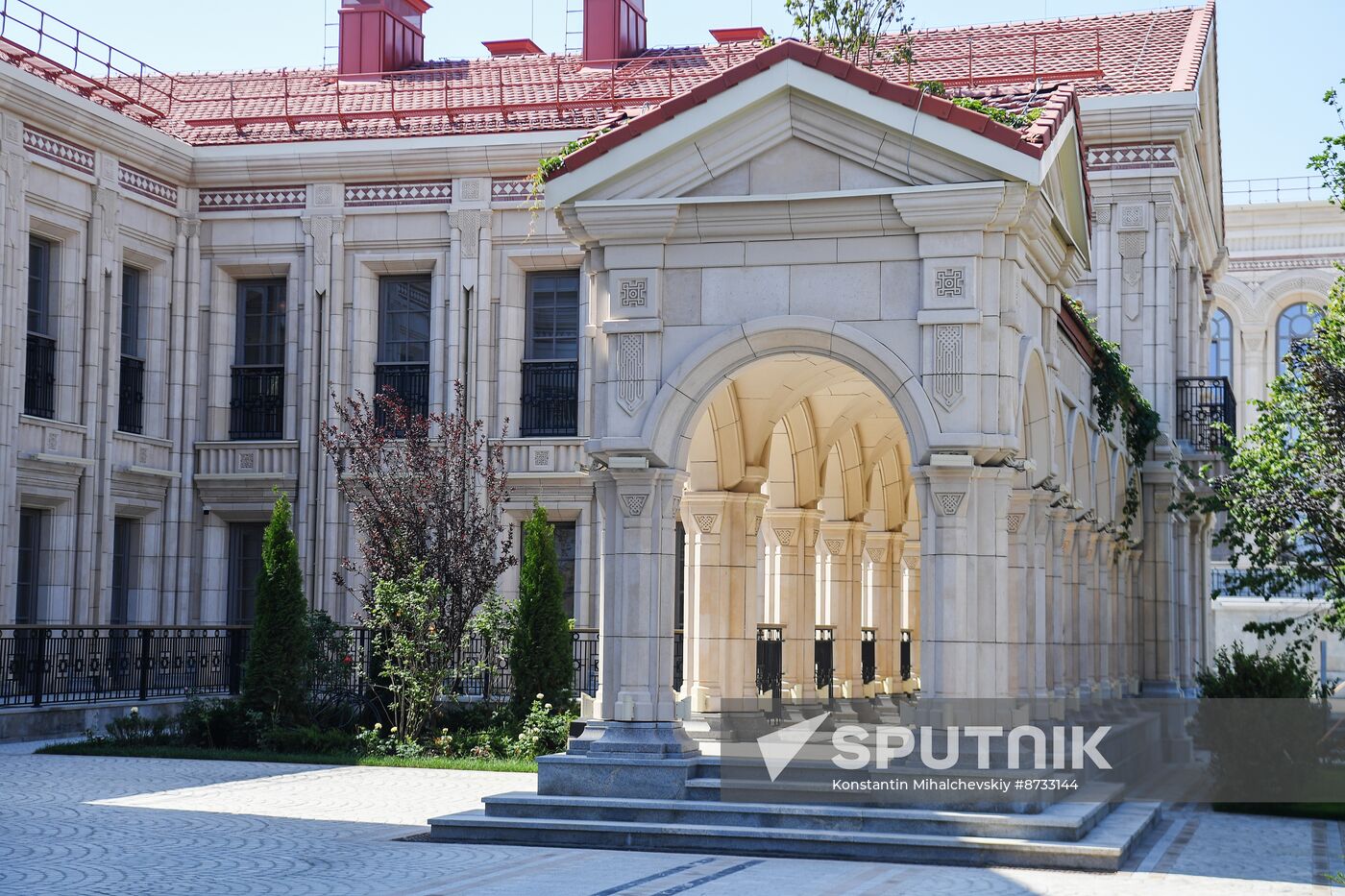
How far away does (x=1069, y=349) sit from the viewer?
18156 mm

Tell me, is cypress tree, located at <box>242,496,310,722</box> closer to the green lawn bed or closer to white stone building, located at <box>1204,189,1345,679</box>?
the green lawn bed

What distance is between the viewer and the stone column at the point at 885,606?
2300cm

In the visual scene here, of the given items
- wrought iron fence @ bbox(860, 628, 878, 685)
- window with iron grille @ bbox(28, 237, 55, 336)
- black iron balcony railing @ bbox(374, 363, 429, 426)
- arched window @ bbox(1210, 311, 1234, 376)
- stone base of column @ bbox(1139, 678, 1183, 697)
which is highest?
arched window @ bbox(1210, 311, 1234, 376)

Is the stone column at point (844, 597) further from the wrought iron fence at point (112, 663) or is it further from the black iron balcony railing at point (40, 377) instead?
the black iron balcony railing at point (40, 377)

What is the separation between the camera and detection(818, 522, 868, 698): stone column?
66.2 ft

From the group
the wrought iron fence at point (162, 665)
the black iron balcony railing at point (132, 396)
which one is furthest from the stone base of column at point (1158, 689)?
the black iron balcony railing at point (132, 396)

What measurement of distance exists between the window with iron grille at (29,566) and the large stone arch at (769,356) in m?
14.2

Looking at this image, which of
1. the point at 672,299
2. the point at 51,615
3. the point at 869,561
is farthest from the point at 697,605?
the point at 51,615

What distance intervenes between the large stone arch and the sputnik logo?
2556mm

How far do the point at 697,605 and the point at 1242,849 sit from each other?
5.46 metres

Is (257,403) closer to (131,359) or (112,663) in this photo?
(131,359)

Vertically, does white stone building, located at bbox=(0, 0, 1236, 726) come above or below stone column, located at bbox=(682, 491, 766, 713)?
above

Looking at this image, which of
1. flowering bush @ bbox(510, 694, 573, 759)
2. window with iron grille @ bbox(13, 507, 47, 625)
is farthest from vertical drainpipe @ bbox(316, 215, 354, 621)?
flowering bush @ bbox(510, 694, 573, 759)

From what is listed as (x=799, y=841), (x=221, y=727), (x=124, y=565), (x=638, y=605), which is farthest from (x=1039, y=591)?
(x=124, y=565)
